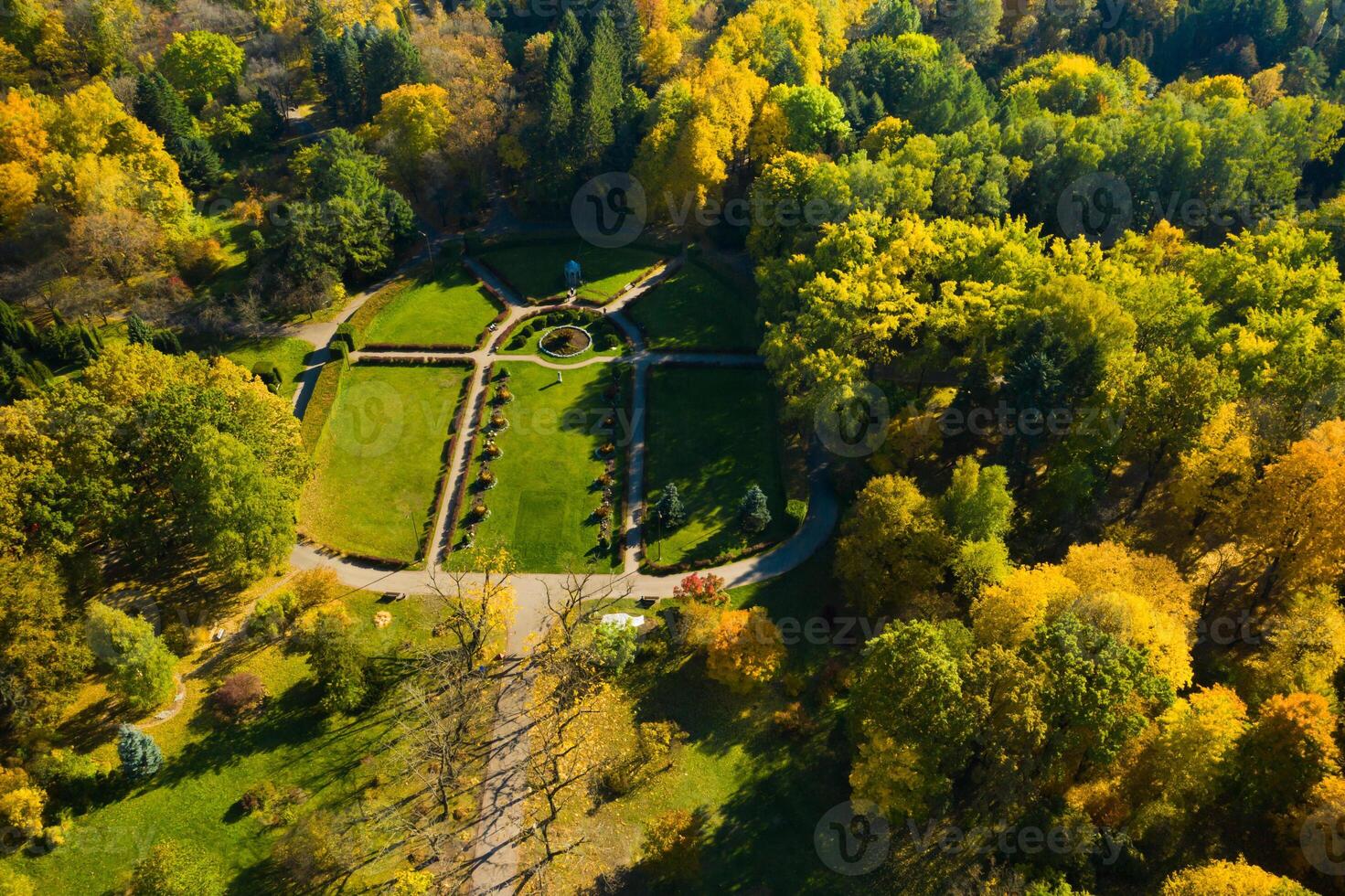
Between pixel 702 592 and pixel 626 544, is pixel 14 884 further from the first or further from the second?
pixel 702 592

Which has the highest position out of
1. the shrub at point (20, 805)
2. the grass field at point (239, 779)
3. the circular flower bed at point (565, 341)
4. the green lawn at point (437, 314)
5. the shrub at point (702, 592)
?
the green lawn at point (437, 314)

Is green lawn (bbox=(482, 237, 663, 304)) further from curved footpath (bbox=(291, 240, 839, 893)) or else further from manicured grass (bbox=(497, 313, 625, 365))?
manicured grass (bbox=(497, 313, 625, 365))

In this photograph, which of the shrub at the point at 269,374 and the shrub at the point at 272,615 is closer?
the shrub at the point at 272,615

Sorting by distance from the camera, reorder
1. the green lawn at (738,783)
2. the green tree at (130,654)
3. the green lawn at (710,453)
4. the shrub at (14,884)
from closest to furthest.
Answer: the shrub at (14,884), the green lawn at (738,783), the green tree at (130,654), the green lawn at (710,453)

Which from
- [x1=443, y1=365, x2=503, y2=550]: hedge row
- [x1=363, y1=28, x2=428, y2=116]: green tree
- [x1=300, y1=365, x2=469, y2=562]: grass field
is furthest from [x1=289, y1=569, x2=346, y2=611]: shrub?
[x1=363, y1=28, x2=428, y2=116]: green tree

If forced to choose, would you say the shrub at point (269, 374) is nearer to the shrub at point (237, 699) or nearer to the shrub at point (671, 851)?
the shrub at point (237, 699)

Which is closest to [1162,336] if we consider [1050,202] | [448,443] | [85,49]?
[1050,202]

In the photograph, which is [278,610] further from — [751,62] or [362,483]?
[751,62]

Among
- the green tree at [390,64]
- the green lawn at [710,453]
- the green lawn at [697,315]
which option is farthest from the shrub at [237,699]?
the green tree at [390,64]

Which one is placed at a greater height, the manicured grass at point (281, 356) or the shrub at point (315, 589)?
the manicured grass at point (281, 356)
